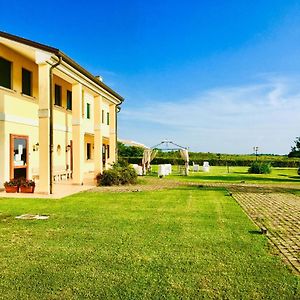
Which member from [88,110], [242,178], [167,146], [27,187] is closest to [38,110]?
[27,187]

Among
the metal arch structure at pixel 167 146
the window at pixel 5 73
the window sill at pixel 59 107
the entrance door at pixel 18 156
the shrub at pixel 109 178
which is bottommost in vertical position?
the shrub at pixel 109 178

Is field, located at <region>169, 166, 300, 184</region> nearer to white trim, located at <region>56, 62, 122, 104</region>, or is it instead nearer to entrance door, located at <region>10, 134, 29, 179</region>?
white trim, located at <region>56, 62, 122, 104</region>

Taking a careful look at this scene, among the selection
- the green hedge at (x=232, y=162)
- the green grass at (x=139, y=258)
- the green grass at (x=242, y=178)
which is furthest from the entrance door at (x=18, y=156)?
the green hedge at (x=232, y=162)

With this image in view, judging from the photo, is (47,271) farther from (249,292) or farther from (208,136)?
(208,136)

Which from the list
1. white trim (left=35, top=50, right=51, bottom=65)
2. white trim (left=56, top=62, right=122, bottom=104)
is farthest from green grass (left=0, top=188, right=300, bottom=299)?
white trim (left=56, top=62, right=122, bottom=104)

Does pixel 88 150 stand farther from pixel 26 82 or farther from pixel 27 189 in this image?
pixel 27 189

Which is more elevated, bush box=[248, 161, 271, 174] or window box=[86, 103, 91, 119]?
window box=[86, 103, 91, 119]

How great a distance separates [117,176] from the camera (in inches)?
672

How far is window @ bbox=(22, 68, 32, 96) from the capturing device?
586 inches

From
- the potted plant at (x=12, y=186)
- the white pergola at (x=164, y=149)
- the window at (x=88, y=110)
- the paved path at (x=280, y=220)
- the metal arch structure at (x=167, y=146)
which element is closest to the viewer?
the paved path at (x=280, y=220)

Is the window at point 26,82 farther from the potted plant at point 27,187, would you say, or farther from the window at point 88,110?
the window at point 88,110

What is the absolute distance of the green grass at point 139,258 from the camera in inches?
152

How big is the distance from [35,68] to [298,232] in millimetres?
13678

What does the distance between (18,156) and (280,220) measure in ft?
36.7
